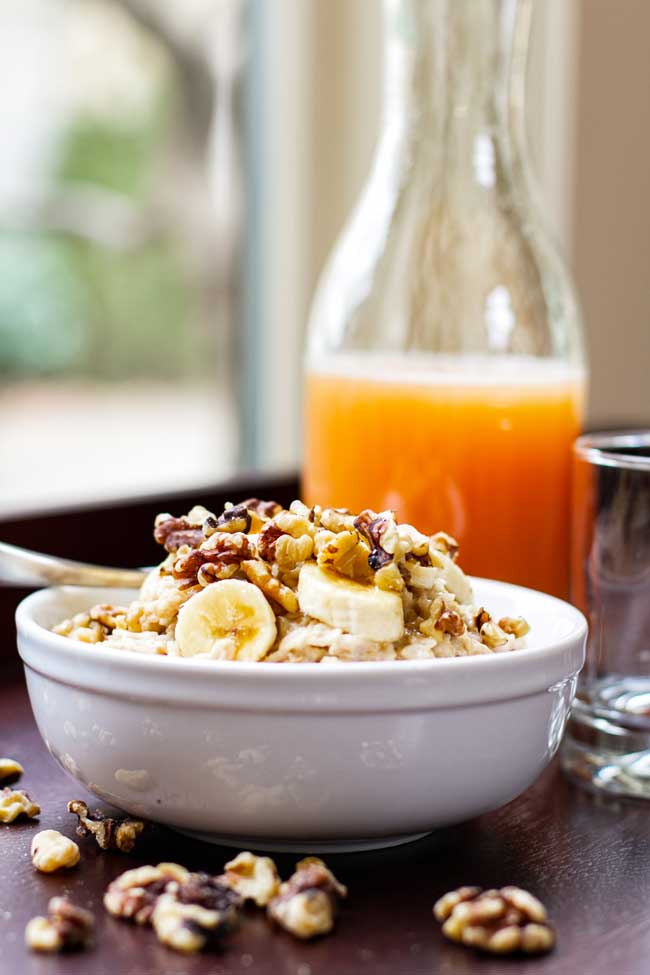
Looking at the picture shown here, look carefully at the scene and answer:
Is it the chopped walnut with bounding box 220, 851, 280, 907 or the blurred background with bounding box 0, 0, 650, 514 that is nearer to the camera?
the chopped walnut with bounding box 220, 851, 280, 907

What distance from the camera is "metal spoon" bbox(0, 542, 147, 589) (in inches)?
31.5

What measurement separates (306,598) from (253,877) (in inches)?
5.0

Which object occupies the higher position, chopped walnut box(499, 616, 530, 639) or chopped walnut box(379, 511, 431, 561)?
chopped walnut box(379, 511, 431, 561)

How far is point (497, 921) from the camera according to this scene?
1.80 feet

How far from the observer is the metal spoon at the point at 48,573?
80 cm

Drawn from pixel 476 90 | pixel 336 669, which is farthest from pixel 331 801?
pixel 476 90

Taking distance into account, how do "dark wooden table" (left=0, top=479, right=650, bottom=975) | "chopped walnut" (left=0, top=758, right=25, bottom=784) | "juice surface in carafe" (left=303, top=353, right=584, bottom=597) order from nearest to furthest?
"dark wooden table" (left=0, top=479, right=650, bottom=975), "chopped walnut" (left=0, top=758, right=25, bottom=784), "juice surface in carafe" (left=303, top=353, right=584, bottom=597)

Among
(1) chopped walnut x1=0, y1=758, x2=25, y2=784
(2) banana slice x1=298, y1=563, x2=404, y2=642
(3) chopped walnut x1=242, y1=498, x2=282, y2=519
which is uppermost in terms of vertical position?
(3) chopped walnut x1=242, y1=498, x2=282, y2=519

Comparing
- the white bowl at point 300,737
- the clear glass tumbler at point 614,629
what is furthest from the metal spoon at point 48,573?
the clear glass tumbler at point 614,629

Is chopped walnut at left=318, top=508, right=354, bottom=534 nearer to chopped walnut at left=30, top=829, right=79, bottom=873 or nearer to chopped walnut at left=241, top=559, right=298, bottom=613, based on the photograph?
chopped walnut at left=241, top=559, right=298, bottom=613

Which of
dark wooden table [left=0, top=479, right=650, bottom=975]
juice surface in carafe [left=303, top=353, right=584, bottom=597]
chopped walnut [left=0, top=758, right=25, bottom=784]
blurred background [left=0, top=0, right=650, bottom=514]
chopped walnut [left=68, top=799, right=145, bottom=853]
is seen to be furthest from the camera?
blurred background [left=0, top=0, right=650, bottom=514]

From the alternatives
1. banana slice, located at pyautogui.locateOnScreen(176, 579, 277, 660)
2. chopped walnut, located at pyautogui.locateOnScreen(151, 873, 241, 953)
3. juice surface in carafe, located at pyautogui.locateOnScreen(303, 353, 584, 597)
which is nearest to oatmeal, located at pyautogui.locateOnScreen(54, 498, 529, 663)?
banana slice, located at pyautogui.locateOnScreen(176, 579, 277, 660)

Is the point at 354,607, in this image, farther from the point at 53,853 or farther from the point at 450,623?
the point at 53,853

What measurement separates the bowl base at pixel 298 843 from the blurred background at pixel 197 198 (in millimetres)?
1097
